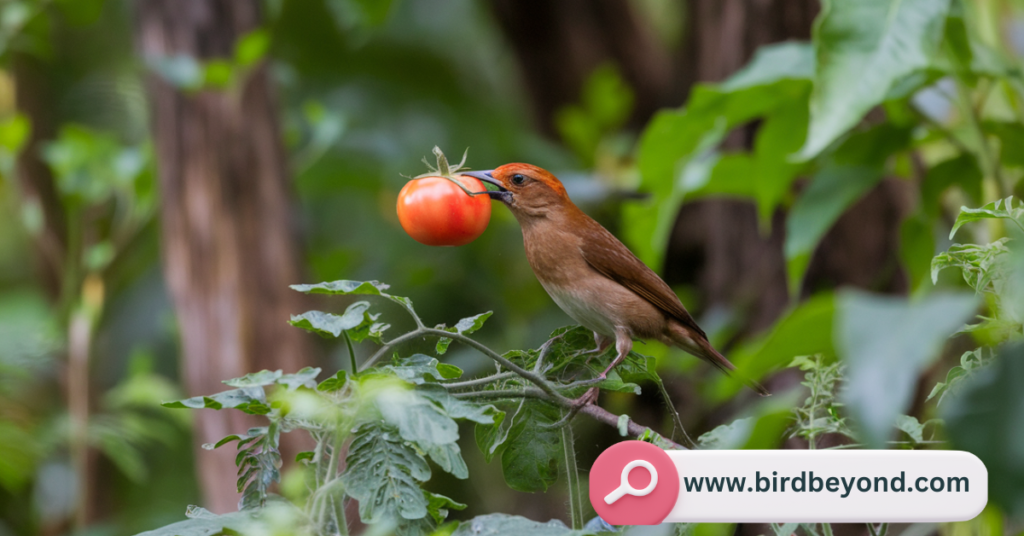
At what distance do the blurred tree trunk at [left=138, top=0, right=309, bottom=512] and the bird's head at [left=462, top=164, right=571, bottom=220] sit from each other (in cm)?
130

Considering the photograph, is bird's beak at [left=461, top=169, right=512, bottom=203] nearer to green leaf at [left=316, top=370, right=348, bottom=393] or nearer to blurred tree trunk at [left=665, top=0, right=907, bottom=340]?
green leaf at [left=316, top=370, right=348, bottom=393]

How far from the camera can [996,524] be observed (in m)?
0.62

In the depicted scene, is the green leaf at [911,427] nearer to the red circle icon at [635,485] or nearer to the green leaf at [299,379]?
the red circle icon at [635,485]

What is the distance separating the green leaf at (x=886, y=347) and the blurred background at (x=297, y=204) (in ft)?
0.92

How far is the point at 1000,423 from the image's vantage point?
1.52 ft

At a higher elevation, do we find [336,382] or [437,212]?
[437,212]

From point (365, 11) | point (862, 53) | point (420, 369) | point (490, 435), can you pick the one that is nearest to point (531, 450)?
point (490, 435)

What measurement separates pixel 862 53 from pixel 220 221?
5.08ft

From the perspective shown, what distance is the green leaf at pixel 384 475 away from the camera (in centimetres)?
53

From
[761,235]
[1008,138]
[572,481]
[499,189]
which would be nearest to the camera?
[572,481]

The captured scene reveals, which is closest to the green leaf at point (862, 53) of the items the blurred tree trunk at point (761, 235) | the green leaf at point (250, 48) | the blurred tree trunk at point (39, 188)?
the blurred tree trunk at point (761, 235)

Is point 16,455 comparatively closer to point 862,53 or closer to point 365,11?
point 365,11

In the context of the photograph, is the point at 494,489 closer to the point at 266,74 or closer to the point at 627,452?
the point at 627,452

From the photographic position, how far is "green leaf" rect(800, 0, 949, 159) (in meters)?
1.08
